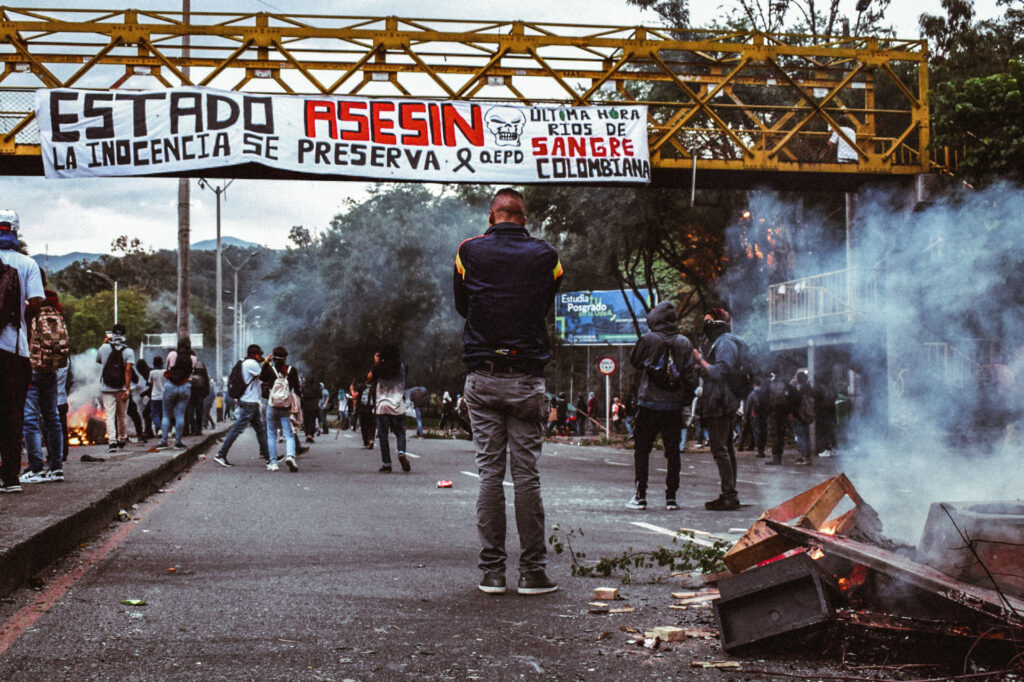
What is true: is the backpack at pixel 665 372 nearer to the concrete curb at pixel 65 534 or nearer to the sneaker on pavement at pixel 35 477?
the concrete curb at pixel 65 534

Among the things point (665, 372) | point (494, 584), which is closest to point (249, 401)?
point (665, 372)

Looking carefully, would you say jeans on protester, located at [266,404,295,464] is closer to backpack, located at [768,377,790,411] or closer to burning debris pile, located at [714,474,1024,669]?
backpack, located at [768,377,790,411]

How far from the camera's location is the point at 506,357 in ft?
17.1

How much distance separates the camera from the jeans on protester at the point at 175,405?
16.7m

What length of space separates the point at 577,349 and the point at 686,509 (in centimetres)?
4992

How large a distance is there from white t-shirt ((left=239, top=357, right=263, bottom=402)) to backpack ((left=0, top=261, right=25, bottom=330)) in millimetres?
7570

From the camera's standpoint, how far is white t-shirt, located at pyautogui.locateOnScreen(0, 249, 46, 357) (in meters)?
7.71

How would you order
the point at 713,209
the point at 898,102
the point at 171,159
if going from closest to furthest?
the point at 171,159
the point at 898,102
the point at 713,209

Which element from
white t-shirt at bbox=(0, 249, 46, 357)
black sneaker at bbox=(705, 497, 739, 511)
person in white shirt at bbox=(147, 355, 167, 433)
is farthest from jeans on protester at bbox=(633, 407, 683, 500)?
person in white shirt at bbox=(147, 355, 167, 433)

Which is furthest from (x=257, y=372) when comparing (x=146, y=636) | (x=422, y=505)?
(x=146, y=636)

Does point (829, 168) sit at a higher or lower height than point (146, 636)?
higher

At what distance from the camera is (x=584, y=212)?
27.5 meters

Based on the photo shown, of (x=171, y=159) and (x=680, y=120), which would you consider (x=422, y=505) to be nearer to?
(x=171, y=159)

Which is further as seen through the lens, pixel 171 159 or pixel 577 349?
pixel 577 349
